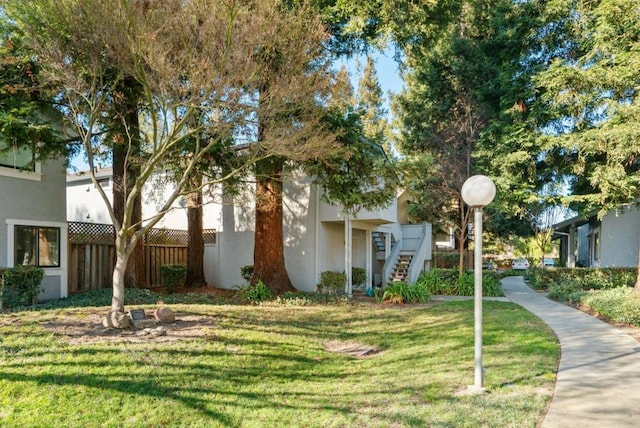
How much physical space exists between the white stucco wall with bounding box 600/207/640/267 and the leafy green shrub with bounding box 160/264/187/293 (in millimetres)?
16970

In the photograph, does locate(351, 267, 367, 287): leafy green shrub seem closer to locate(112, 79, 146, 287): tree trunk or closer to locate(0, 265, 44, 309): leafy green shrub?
locate(112, 79, 146, 287): tree trunk

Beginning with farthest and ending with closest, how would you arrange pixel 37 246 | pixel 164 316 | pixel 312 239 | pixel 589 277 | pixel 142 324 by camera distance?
pixel 589 277, pixel 312 239, pixel 37 246, pixel 164 316, pixel 142 324

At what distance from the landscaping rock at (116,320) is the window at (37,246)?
626cm

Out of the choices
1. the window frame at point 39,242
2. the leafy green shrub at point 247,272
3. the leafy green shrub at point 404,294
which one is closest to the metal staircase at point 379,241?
the leafy green shrub at point 404,294

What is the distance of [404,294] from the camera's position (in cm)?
1341

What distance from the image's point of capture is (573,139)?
14664 mm

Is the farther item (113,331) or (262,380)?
(113,331)

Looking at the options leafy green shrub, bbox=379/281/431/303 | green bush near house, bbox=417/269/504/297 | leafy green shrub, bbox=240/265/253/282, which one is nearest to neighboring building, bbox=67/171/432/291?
green bush near house, bbox=417/269/504/297

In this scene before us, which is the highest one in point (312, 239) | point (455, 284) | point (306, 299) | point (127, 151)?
point (127, 151)

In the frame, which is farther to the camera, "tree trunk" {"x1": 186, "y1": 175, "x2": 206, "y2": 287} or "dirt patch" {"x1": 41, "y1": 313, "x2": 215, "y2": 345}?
"tree trunk" {"x1": 186, "y1": 175, "x2": 206, "y2": 287}

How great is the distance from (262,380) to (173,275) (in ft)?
37.3

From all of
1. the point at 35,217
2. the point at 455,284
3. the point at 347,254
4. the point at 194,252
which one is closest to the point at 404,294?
the point at 347,254

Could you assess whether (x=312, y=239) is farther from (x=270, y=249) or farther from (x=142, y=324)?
(x=142, y=324)

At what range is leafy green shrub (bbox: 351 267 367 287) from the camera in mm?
15719
